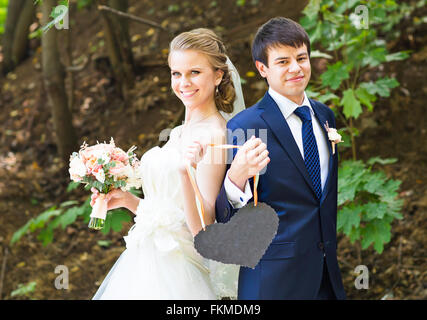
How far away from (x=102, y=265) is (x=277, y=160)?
162 inches

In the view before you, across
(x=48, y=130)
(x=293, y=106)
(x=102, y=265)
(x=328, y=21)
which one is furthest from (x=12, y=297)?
(x=293, y=106)

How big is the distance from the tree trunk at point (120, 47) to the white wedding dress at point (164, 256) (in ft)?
12.7

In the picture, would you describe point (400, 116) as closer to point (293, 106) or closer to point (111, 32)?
point (111, 32)

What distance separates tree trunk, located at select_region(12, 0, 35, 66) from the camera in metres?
8.39

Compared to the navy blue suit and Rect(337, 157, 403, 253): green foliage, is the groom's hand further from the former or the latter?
Rect(337, 157, 403, 253): green foliage

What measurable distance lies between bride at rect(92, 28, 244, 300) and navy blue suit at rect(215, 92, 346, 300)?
212mm

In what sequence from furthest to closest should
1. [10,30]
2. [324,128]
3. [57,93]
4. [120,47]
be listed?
[10,30] < [120,47] < [57,93] < [324,128]

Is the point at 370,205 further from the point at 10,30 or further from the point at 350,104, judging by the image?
the point at 10,30

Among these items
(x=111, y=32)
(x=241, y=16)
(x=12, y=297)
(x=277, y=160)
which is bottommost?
(x=12, y=297)

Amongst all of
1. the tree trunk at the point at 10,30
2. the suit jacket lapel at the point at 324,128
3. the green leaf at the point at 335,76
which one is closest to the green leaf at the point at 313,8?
the green leaf at the point at 335,76

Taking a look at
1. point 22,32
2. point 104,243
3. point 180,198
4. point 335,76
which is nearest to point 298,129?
point 180,198

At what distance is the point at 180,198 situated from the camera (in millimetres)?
2902

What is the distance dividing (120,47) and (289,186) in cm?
501

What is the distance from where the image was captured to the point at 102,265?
6039 millimetres
